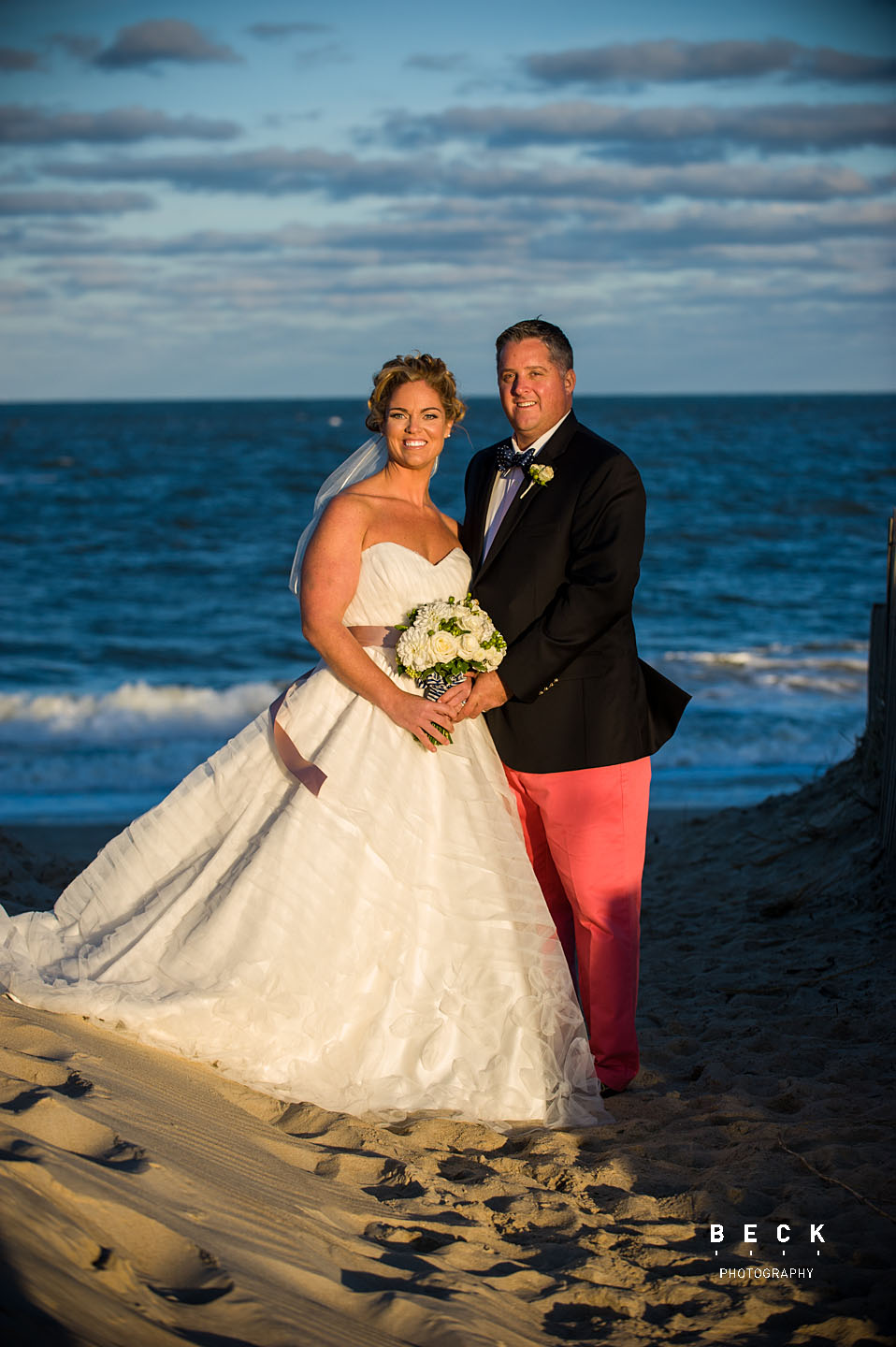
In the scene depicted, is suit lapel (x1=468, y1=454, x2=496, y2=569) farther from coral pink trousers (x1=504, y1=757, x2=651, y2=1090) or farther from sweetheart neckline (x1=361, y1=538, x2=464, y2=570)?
coral pink trousers (x1=504, y1=757, x2=651, y2=1090)

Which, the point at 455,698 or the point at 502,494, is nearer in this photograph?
the point at 455,698

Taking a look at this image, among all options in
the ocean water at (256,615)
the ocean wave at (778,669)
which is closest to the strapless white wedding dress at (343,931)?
the ocean water at (256,615)

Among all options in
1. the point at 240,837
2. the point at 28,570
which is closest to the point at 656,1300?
the point at 240,837

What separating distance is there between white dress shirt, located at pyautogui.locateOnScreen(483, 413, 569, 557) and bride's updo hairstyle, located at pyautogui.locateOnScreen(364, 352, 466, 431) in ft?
0.93

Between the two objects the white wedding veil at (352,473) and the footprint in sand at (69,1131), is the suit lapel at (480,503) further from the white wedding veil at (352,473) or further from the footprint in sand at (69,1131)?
the footprint in sand at (69,1131)

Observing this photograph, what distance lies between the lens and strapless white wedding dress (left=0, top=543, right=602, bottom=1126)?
3.26 m

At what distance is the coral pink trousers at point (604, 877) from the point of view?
367cm

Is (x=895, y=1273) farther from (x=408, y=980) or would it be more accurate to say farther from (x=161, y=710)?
(x=161, y=710)

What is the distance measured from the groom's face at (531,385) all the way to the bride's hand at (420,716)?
99 centimetres

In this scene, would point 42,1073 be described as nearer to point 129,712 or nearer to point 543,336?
Result: point 543,336

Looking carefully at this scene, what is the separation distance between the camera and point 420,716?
3.43 m

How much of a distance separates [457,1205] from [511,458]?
7.49 ft

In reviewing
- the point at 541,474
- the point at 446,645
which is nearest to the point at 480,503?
the point at 541,474

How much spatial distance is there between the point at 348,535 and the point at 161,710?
8.11 metres
